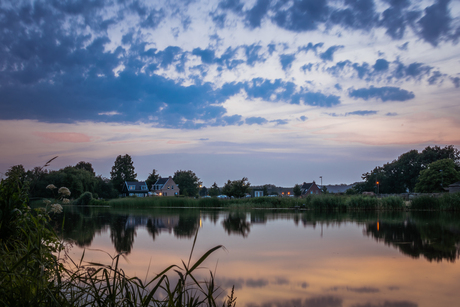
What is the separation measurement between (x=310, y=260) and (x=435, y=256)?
3021mm

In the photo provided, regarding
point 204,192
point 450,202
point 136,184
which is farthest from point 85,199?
point 204,192

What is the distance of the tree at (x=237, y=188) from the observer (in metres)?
42.4

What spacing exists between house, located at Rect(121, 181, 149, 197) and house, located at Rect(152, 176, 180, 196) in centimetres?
240

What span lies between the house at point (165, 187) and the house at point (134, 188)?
2402 millimetres

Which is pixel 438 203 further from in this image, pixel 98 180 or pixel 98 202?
pixel 98 180

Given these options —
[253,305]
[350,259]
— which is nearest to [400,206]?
[350,259]

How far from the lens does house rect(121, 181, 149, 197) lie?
6962cm

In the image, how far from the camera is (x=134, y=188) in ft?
230

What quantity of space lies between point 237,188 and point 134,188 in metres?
33.8

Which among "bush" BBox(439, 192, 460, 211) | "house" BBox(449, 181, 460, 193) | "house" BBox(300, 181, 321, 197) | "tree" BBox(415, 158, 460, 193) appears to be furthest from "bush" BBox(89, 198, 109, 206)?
"tree" BBox(415, 158, 460, 193)

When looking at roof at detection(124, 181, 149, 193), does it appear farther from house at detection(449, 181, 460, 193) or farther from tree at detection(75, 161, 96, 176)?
house at detection(449, 181, 460, 193)

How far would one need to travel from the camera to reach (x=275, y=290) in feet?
18.1

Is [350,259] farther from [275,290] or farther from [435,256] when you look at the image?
[275,290]

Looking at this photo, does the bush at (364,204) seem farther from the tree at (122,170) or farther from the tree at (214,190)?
the tree at (122,170)
